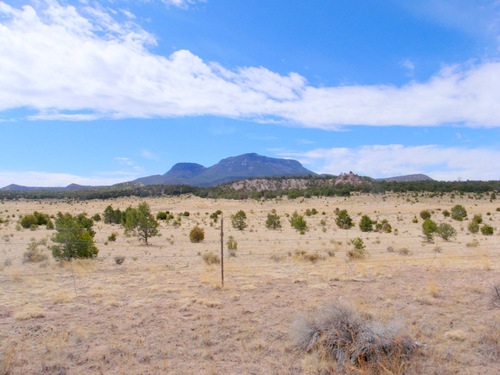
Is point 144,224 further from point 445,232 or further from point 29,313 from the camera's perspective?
point 445,232

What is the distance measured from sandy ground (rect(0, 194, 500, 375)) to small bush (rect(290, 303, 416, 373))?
0.27m

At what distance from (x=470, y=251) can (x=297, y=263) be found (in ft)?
36.7

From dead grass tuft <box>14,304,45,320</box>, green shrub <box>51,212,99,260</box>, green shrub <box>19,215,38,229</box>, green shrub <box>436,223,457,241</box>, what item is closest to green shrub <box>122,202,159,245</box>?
green shrub <box>51,212,99,260</box>

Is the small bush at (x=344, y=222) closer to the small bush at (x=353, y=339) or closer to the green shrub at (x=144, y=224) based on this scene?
the green shrub at (x=144, y=224)

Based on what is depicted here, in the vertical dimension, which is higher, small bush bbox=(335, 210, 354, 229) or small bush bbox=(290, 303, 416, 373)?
small bush bbox=(290, 303, 416, 373)

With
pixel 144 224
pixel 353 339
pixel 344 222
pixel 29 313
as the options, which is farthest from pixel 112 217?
pixel 353 339

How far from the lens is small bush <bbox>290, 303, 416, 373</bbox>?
19.4 ft

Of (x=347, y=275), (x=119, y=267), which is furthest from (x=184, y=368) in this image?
(x=119, y=267)

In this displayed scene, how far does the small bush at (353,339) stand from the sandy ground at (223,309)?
0.27 metres

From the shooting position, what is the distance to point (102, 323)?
328 inches

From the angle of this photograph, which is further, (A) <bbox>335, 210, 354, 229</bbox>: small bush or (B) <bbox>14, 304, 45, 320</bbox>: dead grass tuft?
(A) <bbox>335, 210, 354, 229</bbox>: small bush

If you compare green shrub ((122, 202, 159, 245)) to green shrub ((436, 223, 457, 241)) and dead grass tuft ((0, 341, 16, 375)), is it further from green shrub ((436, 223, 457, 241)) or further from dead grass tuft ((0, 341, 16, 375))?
green shrub ((436, 223, 457, 241))

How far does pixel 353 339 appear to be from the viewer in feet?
19.8

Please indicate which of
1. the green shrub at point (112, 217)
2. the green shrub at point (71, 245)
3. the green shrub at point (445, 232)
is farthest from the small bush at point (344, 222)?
the green shrub at point (71, 245)
